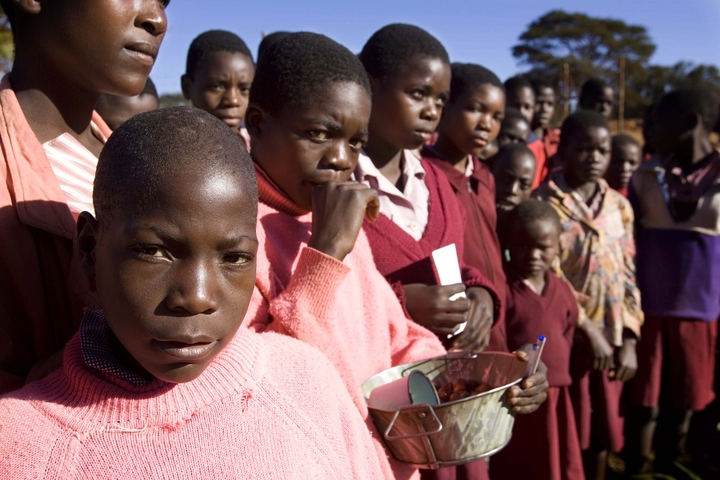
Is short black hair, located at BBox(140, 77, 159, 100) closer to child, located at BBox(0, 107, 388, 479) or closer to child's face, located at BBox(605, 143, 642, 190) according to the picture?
child, located at BBox(0, 107, 388, 479)

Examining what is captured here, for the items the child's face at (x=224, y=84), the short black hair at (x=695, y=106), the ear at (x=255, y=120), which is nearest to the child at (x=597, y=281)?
the short black hair at (x=695, y=106)

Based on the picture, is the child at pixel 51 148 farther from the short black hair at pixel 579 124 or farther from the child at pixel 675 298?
the child at pixel 675 298

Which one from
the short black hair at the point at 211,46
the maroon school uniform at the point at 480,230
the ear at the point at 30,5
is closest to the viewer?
the ear at the point at 30,5

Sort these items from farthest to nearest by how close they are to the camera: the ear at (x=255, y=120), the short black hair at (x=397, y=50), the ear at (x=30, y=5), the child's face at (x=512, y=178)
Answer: the child's face at (x=512, y=178) < the short black hair at (x=397, y=50) < the ear at (x=255, y=120) < the ear at (x=30, y=5)

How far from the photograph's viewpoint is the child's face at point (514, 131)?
14.9 feet

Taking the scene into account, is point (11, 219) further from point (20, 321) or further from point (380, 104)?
point (380, 104)

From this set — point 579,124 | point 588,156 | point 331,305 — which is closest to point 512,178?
point 588,156

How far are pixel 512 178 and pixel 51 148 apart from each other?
260 cm

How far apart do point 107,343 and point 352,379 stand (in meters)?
0.63

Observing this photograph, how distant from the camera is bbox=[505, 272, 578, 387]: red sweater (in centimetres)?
290

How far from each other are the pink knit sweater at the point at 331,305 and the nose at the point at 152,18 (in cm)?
44

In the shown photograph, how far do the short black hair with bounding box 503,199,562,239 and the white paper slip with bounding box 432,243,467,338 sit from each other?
1055 mm

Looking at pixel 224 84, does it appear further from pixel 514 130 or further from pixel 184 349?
pixel 184 349

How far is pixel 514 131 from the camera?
4.54m
